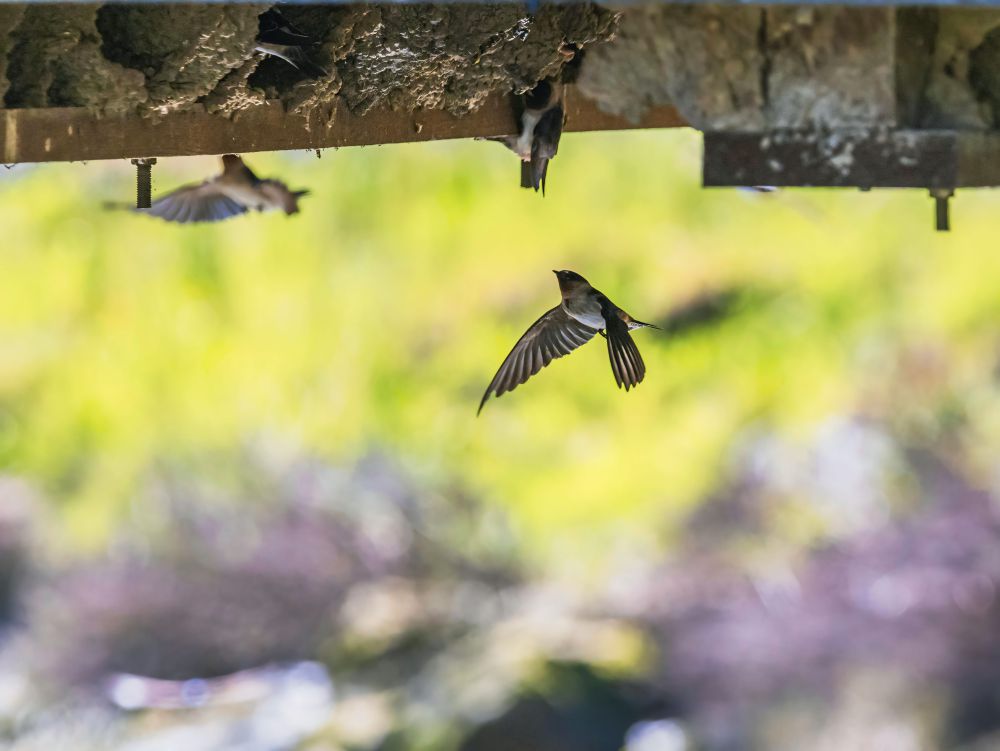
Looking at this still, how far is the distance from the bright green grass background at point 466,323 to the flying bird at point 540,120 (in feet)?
21.5

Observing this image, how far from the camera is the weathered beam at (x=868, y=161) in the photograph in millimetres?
2154

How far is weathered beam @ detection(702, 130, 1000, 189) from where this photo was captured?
215 centimetres

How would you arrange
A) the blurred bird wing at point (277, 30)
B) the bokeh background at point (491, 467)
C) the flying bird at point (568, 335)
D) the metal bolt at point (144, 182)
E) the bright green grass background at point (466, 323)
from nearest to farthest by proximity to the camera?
the blurred bird wing at point (277, 30), the metal bolt at point (144, 182), the flying bird at point (568, 335), the bokeh background at point (491, 467), the bright green grass background at point (466, 323)

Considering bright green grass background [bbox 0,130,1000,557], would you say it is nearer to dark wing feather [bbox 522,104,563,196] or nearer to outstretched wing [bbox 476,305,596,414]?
outstretched wing [bbox 476,305,596,414]

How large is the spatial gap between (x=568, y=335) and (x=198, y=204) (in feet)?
4.50

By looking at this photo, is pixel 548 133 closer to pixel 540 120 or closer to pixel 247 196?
pixel 540 120

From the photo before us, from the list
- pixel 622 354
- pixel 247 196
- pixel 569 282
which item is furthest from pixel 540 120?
pixel 247 196

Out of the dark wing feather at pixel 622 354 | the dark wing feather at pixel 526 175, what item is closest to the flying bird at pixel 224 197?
the dark wing feather at pixel 526 175

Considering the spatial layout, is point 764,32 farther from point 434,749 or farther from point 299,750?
point 299,750

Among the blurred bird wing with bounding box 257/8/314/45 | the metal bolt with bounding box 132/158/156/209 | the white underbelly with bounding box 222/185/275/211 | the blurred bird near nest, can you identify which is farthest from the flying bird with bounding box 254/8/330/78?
the white underbelly with bounding box 222/185/275/211

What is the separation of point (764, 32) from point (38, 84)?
1.15m

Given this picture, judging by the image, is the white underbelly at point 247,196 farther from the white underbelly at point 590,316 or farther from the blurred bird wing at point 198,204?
the white underbelly at point 590,316

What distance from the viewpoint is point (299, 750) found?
31.3 feet

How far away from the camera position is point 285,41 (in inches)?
79.4
